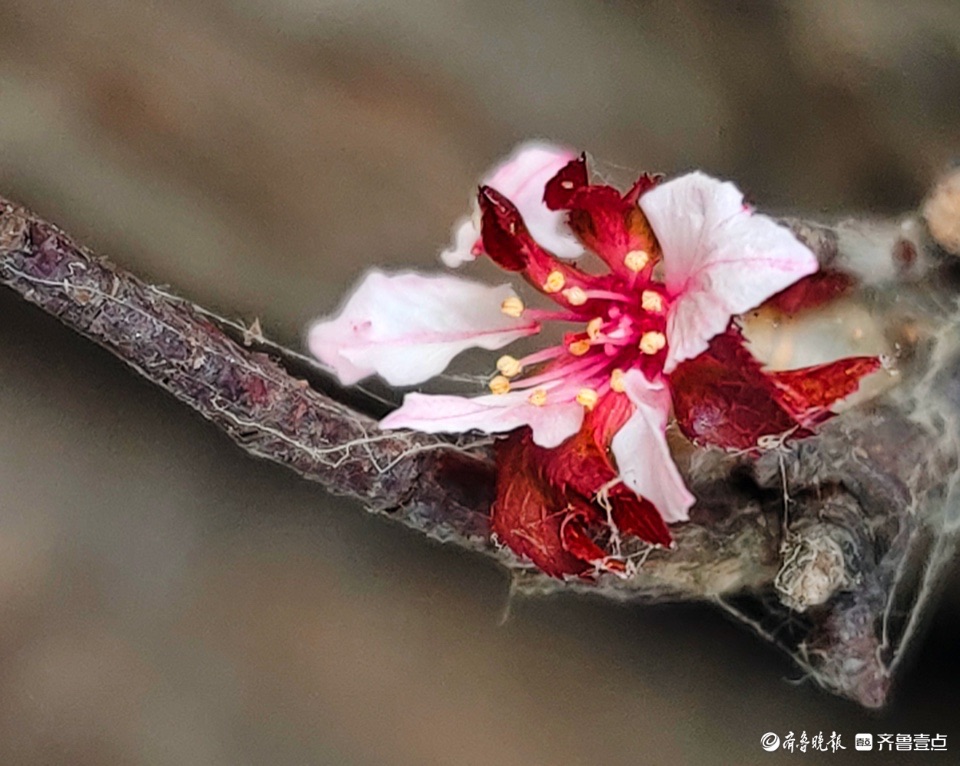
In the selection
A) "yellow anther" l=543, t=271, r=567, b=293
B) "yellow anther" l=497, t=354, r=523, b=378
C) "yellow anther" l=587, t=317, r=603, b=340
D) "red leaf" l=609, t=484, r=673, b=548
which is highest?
"yellow anther" l=543, t=271, r=567, b=293

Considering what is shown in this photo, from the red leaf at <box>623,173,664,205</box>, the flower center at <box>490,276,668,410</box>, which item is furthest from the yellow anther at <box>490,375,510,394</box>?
the red leaf at <box>623,173,664,205</box>

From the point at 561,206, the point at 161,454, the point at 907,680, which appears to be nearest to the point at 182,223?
the point at 161,454

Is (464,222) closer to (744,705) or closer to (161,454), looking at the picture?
(161,454)
